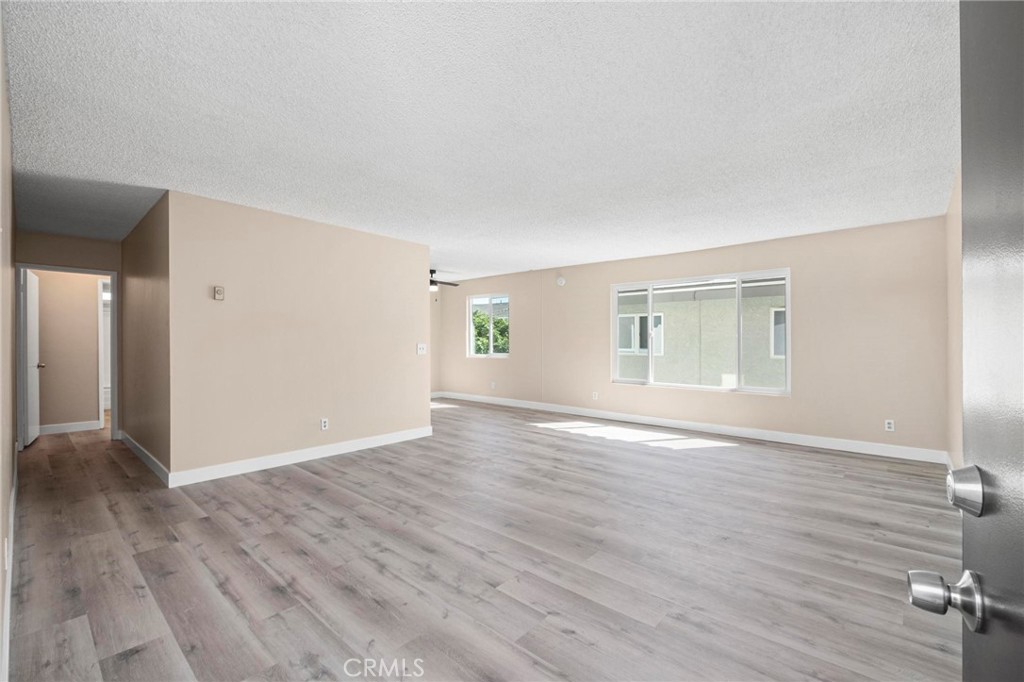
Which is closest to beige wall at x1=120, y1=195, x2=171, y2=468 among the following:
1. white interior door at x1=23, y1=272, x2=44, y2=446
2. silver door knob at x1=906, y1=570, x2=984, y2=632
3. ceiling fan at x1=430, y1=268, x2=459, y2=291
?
white interior door at x1=23, y1=272, x2=44, y2=446

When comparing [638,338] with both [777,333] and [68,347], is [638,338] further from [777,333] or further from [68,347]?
[68,347]

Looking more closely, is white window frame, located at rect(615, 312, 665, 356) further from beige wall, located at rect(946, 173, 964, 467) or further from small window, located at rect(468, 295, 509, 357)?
beige wall, located at rect(946, 173, 964, 467)

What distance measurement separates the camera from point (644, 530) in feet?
9.84

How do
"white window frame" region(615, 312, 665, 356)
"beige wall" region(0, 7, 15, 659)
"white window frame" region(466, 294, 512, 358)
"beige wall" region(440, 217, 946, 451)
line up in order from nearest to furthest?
"beige wall" region(0, 7, 15, 659)
"beige wall" region(440, 217, 946, 451)
"white window frame" region(615, 312, 665, 356)
"white window frame" region(466, 294, 512, 358)

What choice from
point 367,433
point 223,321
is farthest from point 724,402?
point 223,321

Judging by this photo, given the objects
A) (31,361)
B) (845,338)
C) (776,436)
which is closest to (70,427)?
(31,361)

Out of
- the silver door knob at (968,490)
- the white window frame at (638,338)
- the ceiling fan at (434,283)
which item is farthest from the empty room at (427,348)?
the ceiling fan at (434,283)

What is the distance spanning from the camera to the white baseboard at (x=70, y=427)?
20.2ft

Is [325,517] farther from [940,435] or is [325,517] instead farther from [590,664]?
[940,435]

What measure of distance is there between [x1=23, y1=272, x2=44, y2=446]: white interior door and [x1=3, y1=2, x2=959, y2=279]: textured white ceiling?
4.78 feet

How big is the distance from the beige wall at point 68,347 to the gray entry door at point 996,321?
8.28 metres

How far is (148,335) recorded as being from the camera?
445 cm

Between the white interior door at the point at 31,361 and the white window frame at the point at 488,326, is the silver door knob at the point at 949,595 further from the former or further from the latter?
the white window frame at the point at 488,326

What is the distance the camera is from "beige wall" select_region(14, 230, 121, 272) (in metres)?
5.13
